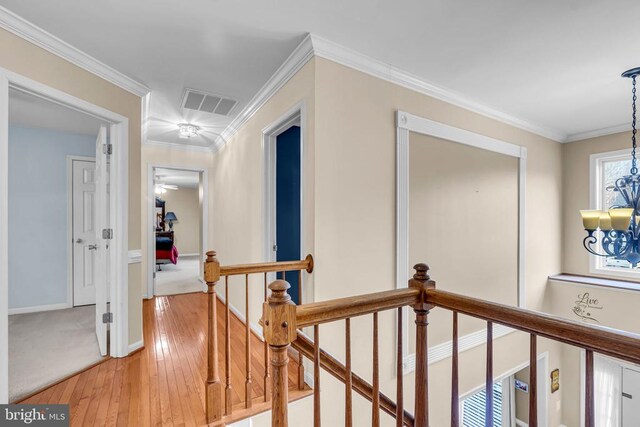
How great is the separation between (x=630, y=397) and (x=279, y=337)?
17.7ft

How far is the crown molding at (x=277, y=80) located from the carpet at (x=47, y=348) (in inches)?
104

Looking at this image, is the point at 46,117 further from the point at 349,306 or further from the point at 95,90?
the point at 349,306

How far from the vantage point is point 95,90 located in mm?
2357

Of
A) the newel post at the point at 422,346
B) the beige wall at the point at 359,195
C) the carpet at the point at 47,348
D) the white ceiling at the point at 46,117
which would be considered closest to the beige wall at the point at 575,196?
the beige wall at the point at 359,195

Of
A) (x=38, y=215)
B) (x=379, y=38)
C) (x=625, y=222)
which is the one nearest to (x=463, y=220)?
(x=625, y=222)

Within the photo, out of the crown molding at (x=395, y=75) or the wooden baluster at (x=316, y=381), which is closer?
the wooden baluster at (x=316, y=381)

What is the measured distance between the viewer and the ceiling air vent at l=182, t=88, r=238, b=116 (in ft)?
9.37

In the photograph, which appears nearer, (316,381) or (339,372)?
(316,381)

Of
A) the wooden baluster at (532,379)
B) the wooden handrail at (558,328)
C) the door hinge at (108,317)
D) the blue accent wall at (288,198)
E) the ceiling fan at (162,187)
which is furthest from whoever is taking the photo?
the ceiling fan at (162,187)

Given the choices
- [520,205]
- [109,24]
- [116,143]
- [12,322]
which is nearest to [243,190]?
[116,143]

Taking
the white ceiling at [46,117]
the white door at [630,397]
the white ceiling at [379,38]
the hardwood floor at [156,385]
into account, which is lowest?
the white door at [630,397]

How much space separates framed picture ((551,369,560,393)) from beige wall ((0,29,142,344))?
5.21 meters

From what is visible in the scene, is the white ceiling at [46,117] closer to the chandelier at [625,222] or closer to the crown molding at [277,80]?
the crown molding at [277,80]

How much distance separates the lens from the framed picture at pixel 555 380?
4078 mm
